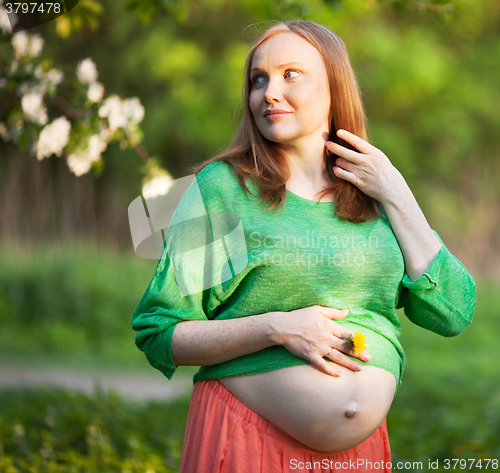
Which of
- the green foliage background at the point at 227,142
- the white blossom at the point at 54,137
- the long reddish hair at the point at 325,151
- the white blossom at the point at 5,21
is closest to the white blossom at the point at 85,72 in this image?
the white blossom at the point at 54,137

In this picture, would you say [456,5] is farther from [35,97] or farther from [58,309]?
[58,309]

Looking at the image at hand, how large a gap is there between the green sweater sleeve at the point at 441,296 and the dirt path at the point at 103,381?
163 inches

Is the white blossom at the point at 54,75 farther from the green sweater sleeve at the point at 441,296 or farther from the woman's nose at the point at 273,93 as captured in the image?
the green sweater sleeve at the point at 441,296

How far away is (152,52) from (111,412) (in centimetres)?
926

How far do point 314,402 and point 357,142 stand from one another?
78 centimetres

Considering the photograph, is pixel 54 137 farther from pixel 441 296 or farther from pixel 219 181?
pixel 441 296

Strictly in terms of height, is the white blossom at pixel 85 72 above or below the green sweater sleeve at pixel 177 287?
above

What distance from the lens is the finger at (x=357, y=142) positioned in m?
1.73

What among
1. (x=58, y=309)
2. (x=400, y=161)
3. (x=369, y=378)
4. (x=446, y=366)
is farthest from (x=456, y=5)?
(x=400, y=161)

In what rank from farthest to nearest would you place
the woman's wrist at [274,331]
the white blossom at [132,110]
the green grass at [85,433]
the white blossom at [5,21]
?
1. the green grass at [85,433]
2. the white blossom at [132,110]
3. the white blossom at [5,21]
4. the woman's wrist at [274,331]

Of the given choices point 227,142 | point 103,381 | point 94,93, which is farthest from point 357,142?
point 227,142

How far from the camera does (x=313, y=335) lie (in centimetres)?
150

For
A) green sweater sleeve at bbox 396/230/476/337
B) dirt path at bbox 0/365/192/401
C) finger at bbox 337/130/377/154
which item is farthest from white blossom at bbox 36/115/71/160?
dirt path at bbox 0/365/192/401

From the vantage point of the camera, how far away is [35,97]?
288 centimetres
